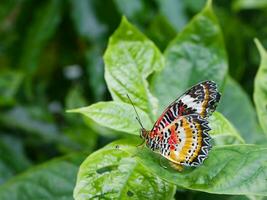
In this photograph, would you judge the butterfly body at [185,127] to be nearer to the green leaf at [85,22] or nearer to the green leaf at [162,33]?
the green leaf at [162,33]

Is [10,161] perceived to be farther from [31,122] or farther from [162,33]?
[162,33]

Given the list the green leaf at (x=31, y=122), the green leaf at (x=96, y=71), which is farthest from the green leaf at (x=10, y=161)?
the green leaf at (x=96, y=71)

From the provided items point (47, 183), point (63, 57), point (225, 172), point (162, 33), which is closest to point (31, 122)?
point (63, 57)

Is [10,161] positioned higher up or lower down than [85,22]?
lower down

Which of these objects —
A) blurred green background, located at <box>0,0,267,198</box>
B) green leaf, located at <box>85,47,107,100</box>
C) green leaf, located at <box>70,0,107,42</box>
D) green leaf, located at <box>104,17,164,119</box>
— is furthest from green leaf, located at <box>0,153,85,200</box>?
green leaf, located at <box>70,0,107,42</box>

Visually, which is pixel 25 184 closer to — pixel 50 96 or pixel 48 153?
pixel 48 153

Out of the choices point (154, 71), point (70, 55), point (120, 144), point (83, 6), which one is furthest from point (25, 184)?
point (70, 55)

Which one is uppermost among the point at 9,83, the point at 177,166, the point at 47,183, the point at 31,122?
the point at 177,166
